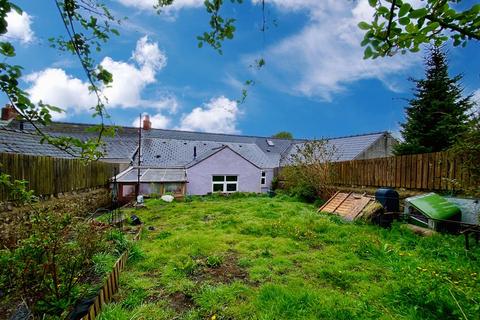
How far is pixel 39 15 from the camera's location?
1.81 metres

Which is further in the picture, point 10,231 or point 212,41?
point 10,231

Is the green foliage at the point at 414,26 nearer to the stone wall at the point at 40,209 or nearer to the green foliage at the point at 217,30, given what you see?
the green foliage at the point at 217,30

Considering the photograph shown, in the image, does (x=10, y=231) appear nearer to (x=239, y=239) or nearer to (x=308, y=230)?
(x=239, y=239)

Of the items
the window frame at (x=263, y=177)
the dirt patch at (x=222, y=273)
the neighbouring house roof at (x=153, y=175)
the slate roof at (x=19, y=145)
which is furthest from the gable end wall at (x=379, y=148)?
the slate roof at (x=19, y=145)

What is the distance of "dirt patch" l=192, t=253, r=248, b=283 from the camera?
4.38 metres

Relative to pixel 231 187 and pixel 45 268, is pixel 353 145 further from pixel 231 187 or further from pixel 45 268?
pixel 45 268

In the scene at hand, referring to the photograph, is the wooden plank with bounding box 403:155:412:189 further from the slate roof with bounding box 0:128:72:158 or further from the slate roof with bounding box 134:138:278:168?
the slate roof with bounding box 134:138:278:168

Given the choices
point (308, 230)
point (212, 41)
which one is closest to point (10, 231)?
point (212, 41)

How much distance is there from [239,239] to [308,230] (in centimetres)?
199

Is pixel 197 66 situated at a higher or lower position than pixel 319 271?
higher

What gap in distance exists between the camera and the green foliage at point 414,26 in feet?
3.49

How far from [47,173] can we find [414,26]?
8.84m

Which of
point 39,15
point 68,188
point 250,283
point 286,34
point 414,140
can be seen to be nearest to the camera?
point 39,15

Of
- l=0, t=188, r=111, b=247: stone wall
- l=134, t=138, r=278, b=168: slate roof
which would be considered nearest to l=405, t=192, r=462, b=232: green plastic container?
l=0, t=188, r=111, b=247: stone wall
